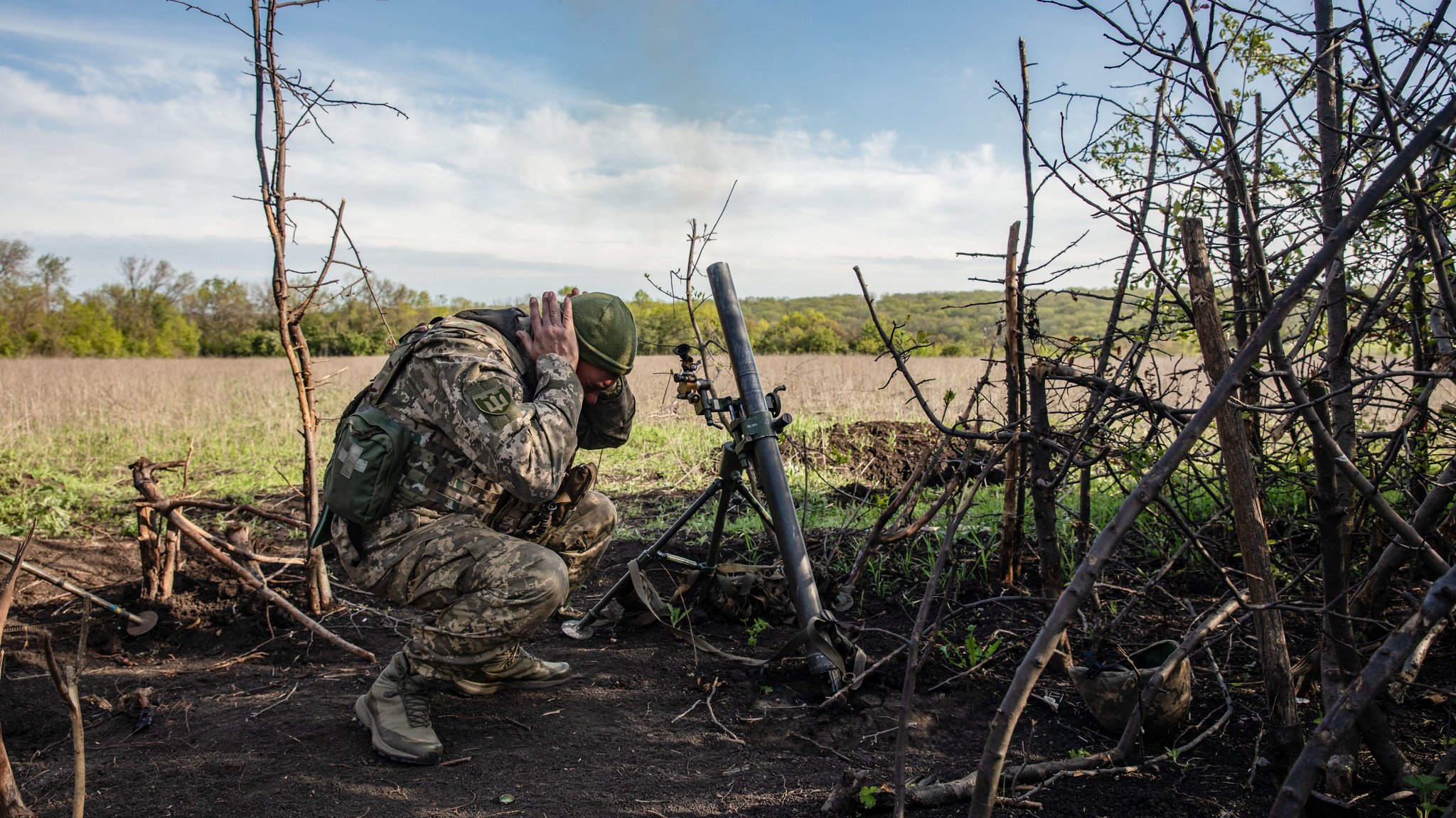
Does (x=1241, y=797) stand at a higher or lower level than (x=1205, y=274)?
lower

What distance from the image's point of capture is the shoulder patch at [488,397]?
8.95 feet

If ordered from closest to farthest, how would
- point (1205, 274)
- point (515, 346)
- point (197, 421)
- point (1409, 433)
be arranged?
point (1205, 274), point (1409, 433), point (515, 346), point (197, 421)

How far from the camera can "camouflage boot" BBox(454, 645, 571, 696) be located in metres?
3.02

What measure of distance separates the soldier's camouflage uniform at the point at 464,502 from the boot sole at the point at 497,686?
11 centimetres

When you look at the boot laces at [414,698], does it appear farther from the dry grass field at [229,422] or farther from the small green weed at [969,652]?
the small green weed at [969,652]

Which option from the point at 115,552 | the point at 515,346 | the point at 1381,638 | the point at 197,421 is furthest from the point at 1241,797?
the point at 197,421

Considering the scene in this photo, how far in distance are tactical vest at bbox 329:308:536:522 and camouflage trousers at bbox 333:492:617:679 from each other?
59mm

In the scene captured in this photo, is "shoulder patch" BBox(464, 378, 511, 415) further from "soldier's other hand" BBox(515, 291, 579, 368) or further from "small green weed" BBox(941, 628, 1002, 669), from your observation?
"small green weed" BBox(941, 628, 1002, 669)

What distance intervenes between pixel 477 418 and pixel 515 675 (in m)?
1.03

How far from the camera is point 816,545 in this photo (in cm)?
432

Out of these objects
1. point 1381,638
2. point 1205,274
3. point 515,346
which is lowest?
point 1381,638

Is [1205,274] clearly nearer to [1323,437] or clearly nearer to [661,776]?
[1323,437]

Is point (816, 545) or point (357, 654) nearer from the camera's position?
point (357, 654)

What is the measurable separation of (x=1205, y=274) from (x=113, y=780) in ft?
10.9
